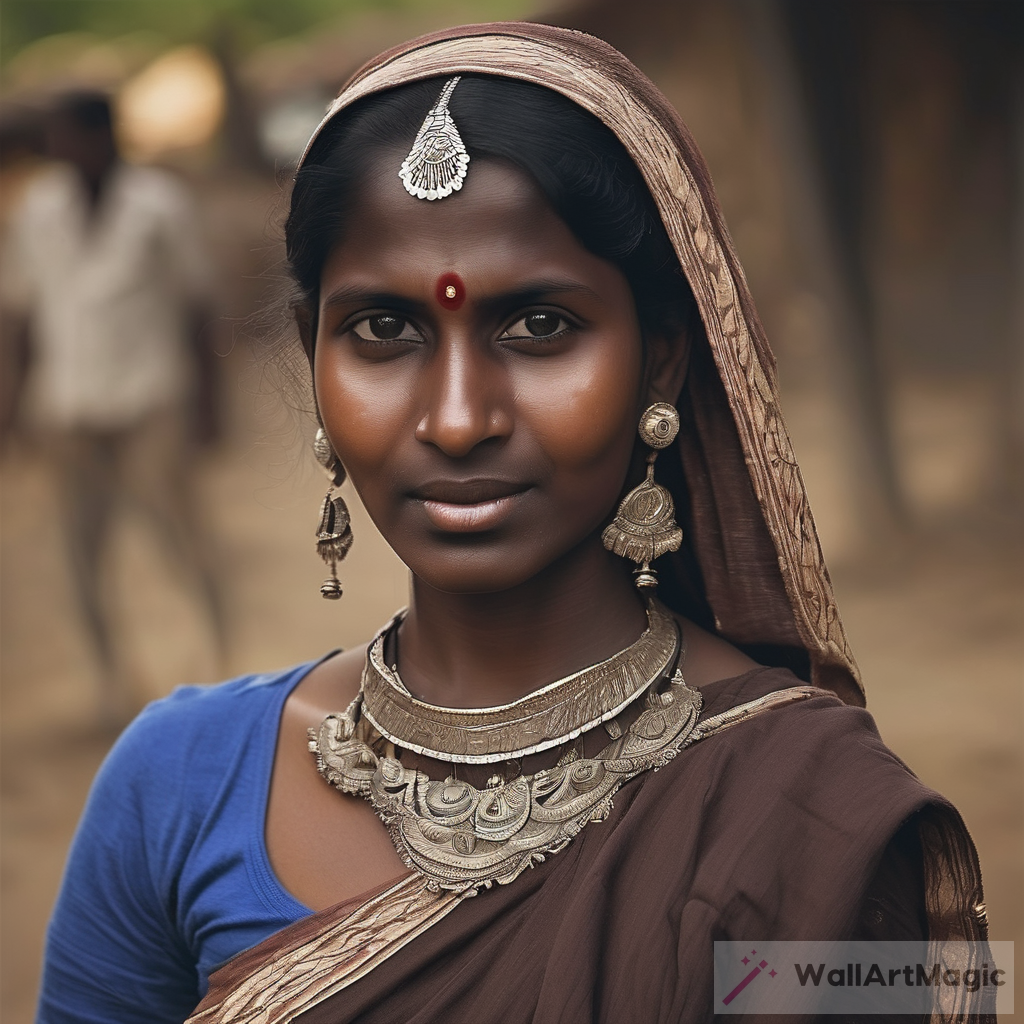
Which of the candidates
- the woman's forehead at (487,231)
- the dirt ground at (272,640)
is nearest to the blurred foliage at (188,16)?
the dirt ground at (272,640)

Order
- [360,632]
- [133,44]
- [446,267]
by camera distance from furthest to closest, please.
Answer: [133,44]
[360,632]
[446,267]

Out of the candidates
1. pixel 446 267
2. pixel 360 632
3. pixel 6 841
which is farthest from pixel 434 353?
pixel 360 632

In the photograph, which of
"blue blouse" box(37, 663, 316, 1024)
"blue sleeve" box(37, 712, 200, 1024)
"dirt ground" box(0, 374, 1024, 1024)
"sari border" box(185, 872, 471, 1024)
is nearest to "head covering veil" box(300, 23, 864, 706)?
"sari border" box(185, 872, 471, 1024)

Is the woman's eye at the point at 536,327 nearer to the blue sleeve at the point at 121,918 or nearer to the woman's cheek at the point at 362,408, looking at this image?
the woman's cheek at the point at 362,408

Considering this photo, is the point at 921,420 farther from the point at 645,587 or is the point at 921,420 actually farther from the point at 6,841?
the point at 645,587

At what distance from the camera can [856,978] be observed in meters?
1.69

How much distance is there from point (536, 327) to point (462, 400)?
138mm

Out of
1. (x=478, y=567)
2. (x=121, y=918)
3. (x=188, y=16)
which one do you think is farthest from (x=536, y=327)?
(x=188, y=16)

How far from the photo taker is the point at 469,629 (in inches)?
77.9

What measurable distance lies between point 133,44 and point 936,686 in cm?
878

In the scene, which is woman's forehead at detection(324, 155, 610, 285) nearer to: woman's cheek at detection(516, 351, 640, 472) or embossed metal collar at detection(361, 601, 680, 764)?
woman's cheek at detection(516, 351, 640, 472)

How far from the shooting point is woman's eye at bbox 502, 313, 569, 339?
5.79 feet

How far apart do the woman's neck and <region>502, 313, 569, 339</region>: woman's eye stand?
0.32m

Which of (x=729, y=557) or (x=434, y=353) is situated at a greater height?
(x=434, y=353)
